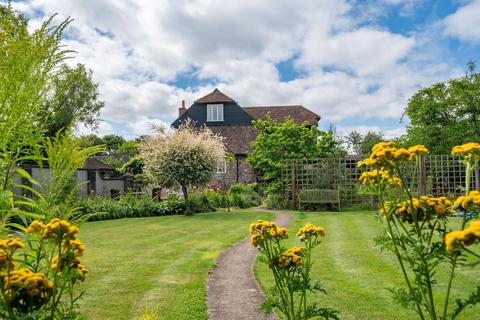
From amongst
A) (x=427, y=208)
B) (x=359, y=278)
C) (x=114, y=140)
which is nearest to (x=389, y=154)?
(x=427, y=208)

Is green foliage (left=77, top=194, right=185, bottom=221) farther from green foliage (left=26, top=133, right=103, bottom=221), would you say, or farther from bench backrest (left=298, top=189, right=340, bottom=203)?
green foliage (left=26, top=133, right=103, bottom=221)

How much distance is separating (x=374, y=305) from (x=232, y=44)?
962 cm

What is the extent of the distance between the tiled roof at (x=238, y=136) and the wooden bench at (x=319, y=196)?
9403 mm

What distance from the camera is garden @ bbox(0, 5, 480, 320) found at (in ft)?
5.31

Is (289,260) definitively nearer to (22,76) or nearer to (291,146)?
(22,76)

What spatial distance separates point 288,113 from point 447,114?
1311cm

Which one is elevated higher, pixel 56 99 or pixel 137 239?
pixel 56 99

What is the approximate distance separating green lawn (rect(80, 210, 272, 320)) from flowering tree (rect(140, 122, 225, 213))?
2734 millimetres

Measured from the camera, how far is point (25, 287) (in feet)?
4.50

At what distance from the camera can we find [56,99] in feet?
5.90

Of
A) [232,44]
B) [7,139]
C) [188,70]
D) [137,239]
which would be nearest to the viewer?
[7,139]

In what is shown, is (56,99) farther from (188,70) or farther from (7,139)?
(188,70)

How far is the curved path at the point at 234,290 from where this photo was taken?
4.32 metres

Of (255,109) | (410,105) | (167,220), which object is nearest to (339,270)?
(167,220)
